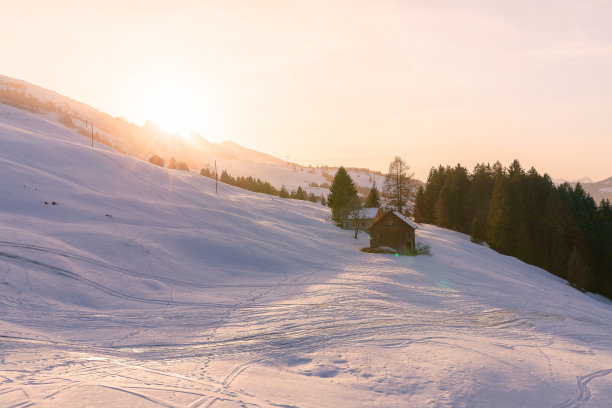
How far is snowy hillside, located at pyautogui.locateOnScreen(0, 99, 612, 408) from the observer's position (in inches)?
356

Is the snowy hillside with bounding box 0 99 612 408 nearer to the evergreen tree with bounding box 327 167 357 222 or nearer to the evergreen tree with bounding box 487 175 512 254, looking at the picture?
the evergreen tree with bounding box 327 167 357 222

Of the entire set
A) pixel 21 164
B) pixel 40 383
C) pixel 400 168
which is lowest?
pixel 40 383

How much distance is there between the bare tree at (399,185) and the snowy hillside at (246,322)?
21566 mm

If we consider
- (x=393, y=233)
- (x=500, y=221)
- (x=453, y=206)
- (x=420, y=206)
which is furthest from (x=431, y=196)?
(x=393, y=233)

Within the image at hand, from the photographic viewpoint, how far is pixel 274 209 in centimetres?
6066

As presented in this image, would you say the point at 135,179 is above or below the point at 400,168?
below

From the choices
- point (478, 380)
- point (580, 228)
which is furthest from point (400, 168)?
point (478, 380)

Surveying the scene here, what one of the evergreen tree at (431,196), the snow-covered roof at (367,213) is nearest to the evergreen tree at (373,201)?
the snow-covered roof at (367,213)

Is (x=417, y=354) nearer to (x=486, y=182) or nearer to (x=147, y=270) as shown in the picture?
(x=147, y=270)

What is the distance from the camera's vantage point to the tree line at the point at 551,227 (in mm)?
50688

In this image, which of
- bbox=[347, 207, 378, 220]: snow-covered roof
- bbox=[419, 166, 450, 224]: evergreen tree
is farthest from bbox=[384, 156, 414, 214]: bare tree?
bbox=[419, 166, 450, 224]: evergreen tree

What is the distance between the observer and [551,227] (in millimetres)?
55719

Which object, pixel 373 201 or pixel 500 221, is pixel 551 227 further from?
pixel 373 201

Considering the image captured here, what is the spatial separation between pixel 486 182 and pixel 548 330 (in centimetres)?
6721
